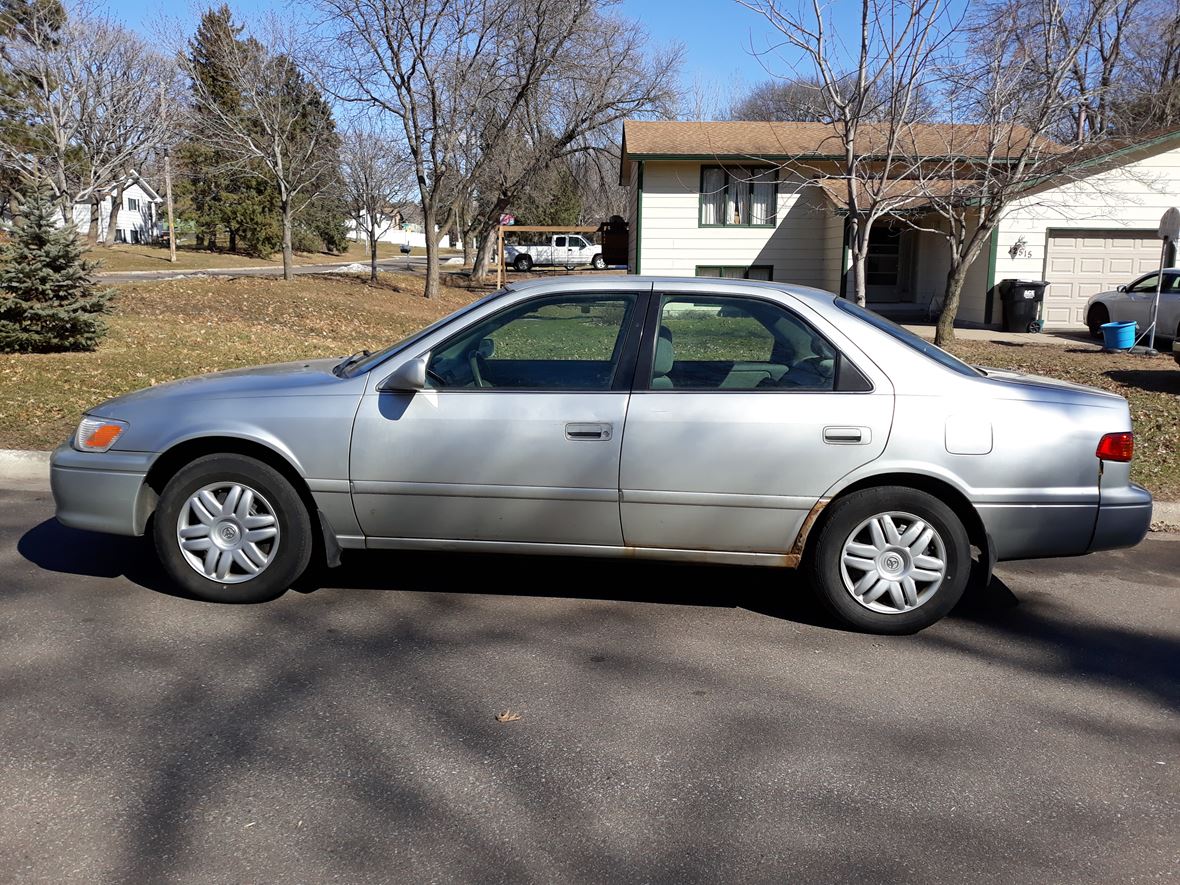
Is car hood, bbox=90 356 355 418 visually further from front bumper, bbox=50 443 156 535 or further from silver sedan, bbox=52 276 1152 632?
front bumper, bbox=50 443 156 535

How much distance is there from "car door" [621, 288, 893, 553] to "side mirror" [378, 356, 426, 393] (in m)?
0.96

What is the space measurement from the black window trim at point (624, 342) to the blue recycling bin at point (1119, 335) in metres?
13.5

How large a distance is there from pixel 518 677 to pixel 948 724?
1681 millimetres

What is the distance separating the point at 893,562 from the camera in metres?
4.60

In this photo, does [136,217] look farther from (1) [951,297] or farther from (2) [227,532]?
(2) [227,532]

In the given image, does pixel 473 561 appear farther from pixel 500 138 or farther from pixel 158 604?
pixel 500 138

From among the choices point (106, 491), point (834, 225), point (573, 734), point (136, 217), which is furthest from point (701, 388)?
point (136, 217)

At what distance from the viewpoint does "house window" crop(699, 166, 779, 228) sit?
80.6 ft

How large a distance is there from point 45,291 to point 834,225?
17.3 m

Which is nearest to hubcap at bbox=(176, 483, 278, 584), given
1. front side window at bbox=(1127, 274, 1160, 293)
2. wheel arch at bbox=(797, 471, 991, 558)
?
wheel arch at bbox=(797, 471, 991, 558)

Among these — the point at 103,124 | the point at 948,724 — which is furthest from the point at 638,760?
the point at 103,124

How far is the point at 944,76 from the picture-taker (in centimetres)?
1205

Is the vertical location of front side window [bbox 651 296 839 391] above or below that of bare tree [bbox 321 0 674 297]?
below

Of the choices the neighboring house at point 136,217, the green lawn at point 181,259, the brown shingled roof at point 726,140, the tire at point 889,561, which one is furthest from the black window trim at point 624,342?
the neighboring house at point 136,217
